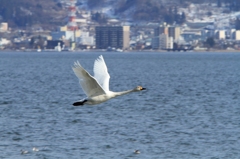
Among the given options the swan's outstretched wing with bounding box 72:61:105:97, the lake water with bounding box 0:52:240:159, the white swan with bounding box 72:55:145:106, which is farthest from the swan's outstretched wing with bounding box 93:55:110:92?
the lake water with bounding box 0:52:240:159

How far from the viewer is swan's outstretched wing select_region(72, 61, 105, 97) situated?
20859 mm

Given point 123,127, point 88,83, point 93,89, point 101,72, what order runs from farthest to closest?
1. point 123,127
2. point 101,72
3. point 93,89
4. point 88,83

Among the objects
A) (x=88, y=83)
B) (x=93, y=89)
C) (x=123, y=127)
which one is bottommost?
(x=123, y=127)

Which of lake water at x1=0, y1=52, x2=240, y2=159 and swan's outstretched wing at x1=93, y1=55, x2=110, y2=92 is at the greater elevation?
swan's outstretched wing at x1=93, y1=55, x2=110, y2=92

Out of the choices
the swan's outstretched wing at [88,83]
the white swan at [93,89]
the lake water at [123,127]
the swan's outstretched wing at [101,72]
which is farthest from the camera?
the lake water at [123,127]

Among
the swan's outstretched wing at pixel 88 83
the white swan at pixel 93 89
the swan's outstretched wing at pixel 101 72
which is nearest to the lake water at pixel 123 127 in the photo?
the swan's outstretched wing at pixel 101 72

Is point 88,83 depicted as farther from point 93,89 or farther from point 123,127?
point 123,127

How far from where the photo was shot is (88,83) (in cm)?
2147

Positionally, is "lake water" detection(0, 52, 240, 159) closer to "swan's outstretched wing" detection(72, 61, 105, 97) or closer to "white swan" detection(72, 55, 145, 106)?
"white swan" detection(72, 55, 145, 106)

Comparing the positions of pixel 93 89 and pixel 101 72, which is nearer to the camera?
pixel 93 89

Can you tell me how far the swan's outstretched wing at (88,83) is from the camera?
68.4 feet

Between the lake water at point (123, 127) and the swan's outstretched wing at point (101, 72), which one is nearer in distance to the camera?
the swan's outstretched wing at point (101, 72)

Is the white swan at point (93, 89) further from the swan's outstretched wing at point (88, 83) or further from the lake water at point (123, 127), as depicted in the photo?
the lake water at point (123, 127)

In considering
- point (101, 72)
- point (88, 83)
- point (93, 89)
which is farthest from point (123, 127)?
point (88, 83)
